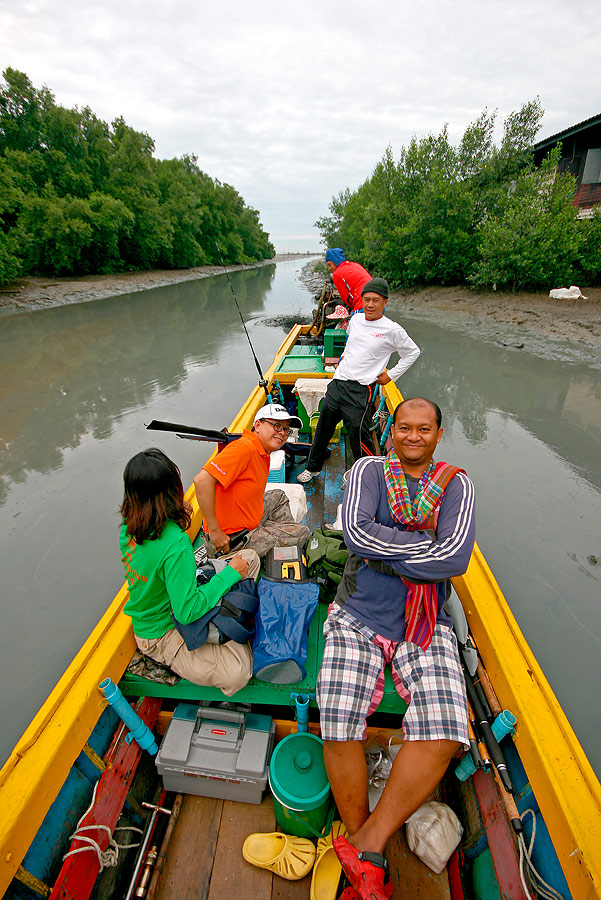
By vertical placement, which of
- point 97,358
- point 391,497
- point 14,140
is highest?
point 14,140

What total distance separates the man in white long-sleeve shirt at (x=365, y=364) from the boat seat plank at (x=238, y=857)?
9.00 feet

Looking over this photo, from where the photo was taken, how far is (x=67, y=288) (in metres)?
22.4

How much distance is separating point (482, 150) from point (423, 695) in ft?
76.7

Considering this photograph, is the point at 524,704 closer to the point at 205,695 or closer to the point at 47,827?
the point at 205,695

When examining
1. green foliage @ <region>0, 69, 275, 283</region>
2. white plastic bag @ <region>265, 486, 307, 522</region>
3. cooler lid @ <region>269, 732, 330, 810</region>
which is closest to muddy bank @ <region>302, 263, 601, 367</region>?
white plastic bag @ <region>265, 486, 307, 522</region>

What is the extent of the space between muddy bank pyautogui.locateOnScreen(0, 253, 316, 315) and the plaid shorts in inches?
861

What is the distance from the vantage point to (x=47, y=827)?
1.41m

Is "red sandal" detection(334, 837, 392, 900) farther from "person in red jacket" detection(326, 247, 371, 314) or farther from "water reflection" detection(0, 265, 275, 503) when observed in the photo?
"water reflection" detection(0, 265, 275, 503)

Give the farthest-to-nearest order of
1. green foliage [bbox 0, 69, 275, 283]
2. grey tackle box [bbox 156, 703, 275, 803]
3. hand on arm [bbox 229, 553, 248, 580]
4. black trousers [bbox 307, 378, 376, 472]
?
green foliage [bbox 0, 69, 275, 283], black trousers [bbox 307, 378, 376, 472], hand on arm [bbox 229, 553, 248, 580], grey tackle box [bbox 156, 703, 275, 803]

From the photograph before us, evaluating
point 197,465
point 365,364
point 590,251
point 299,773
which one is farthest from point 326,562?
point 590,251

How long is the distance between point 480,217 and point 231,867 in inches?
887

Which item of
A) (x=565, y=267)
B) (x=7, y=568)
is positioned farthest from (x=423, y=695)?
(x=565, y=267)

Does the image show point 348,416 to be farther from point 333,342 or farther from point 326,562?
point 333,342

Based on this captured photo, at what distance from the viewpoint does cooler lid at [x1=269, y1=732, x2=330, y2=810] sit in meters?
1.58
